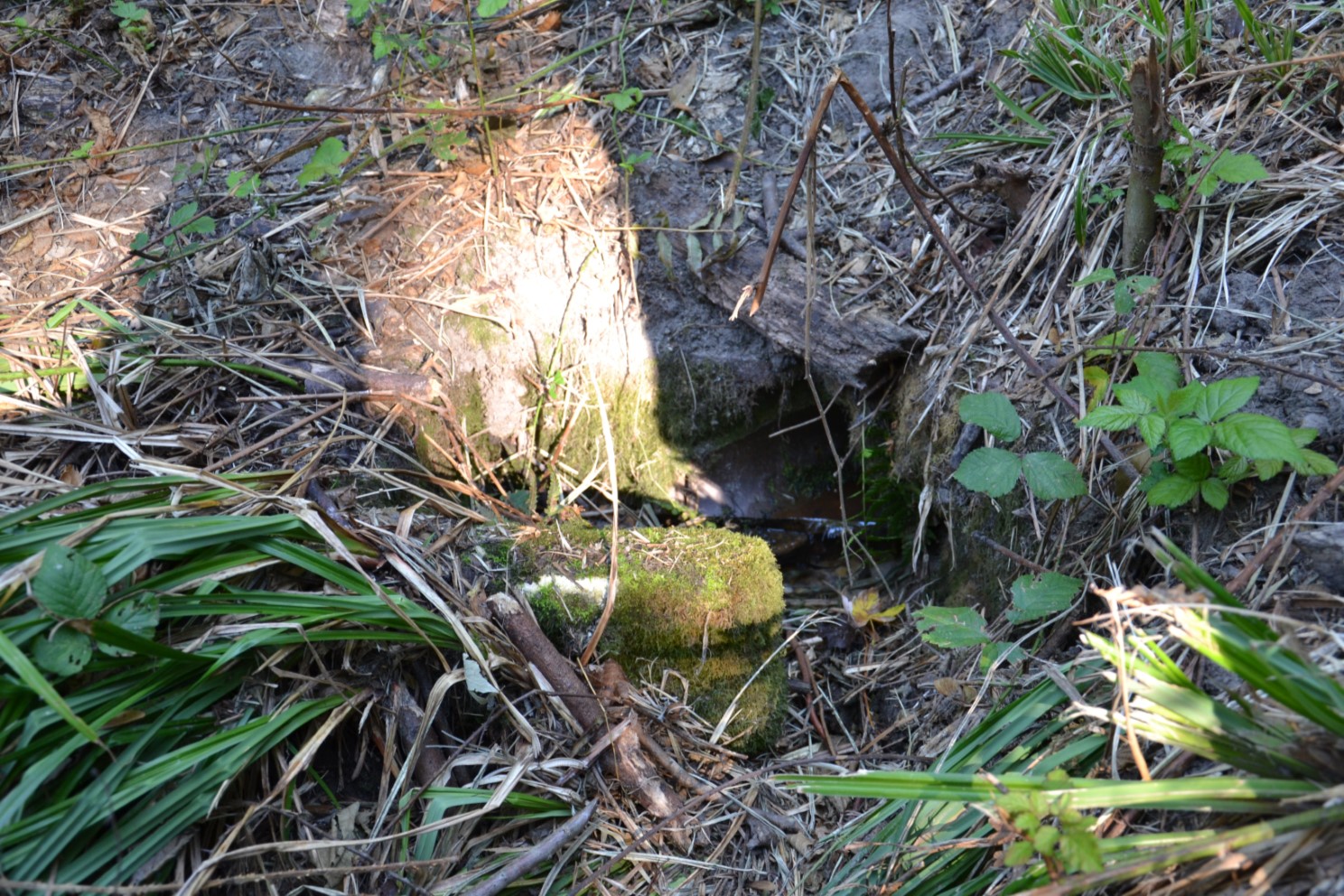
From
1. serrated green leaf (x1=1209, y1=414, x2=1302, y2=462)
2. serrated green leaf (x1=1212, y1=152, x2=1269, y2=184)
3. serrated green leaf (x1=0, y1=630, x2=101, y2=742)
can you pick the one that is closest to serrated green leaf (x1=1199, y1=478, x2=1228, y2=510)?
→ serrated green leaf (x1=1209, y1=414, x2=1302, y2=462)

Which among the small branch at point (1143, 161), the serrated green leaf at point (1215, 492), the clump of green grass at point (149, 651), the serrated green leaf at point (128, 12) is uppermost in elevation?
the small branch at point (1143, 161)

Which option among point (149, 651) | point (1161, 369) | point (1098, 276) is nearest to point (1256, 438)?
point (1161, 369)

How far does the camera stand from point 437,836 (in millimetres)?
1650

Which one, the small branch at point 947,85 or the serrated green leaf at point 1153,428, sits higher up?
the small branch at point 947,85

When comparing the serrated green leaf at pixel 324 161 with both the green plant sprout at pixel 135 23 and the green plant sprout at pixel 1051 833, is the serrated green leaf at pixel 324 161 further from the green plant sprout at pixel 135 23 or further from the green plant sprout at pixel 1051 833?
the green plant sprout at pixel 1051 833

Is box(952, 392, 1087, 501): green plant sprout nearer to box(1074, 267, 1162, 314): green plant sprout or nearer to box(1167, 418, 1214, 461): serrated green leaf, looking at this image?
box(1167, 418, 1214, 461): serrated green leaf

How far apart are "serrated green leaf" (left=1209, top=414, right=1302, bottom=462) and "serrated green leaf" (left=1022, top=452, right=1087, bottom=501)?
0.95ft

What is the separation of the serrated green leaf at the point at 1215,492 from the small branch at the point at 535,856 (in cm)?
138

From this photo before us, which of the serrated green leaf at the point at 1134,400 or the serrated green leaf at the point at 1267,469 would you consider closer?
the serrated green leaf at the point at 1267,469

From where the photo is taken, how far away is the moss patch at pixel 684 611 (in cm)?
202

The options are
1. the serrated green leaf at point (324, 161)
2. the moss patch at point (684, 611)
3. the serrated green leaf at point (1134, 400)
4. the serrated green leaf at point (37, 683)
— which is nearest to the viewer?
the serrated green leaf at point (37, 683)

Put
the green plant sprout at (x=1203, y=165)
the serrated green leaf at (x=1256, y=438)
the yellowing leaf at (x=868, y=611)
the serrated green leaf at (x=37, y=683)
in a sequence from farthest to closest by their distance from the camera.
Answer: the yellowing leaf at (x=868, y=611)
the green plant sprout at (x=1203, y=165)
the serrated green leaf at (x=1256, y=438)
the serrated green leaf at (x=37, y=683)

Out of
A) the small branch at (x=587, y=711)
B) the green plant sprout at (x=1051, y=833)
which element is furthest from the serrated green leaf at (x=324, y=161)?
the green plant sprout at (x=1051, y=833)

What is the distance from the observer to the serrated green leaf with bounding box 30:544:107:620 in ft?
4.59
